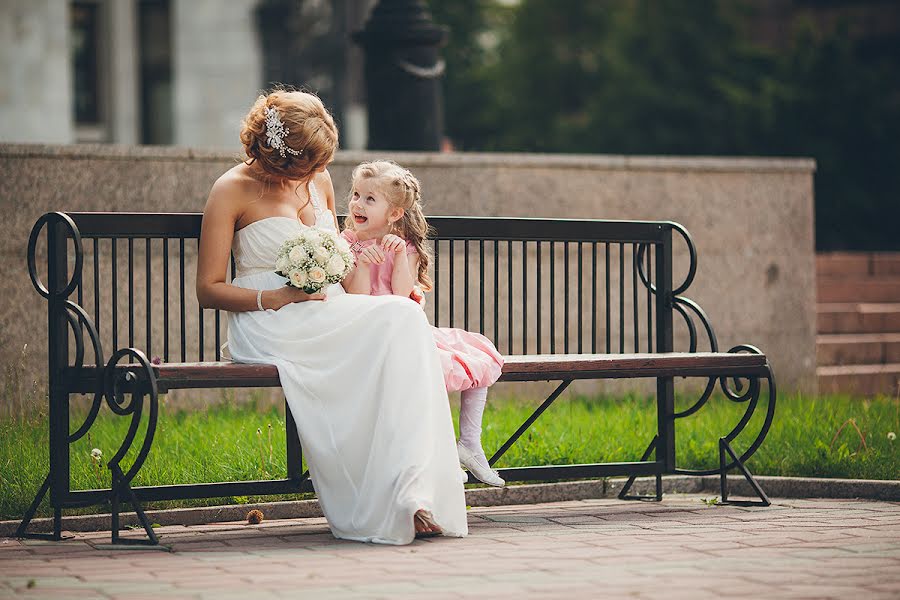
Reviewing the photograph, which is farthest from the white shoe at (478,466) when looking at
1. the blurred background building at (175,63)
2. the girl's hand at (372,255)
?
the blurred background building at (175,63)

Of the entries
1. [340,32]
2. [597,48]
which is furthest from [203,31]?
[597,48]

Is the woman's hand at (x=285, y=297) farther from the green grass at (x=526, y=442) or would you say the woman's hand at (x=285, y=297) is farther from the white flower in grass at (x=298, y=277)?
the green grass at (x=526, y=442)

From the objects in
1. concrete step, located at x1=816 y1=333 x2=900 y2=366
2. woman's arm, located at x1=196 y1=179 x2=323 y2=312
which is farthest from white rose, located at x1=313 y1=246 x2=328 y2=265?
concrete step, located at x1=816 y1=333 x2=900 y2=366

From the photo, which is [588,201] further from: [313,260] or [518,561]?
[518,561]

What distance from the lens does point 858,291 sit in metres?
13.3

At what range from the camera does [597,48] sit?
40.5 m

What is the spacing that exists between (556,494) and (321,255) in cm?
195

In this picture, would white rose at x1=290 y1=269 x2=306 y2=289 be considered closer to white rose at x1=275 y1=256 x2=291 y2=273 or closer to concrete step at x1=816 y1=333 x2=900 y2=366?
white rose at x1=275 y1=256 x2=291 y2=273

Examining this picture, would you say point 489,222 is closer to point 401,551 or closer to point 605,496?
point 605,496

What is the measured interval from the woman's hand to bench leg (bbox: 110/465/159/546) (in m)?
0.85

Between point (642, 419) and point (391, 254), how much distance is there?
269cm

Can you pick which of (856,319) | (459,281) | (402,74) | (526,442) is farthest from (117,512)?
(856,319)

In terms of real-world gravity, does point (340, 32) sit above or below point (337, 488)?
above

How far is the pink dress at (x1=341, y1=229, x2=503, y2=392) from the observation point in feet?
19.3
